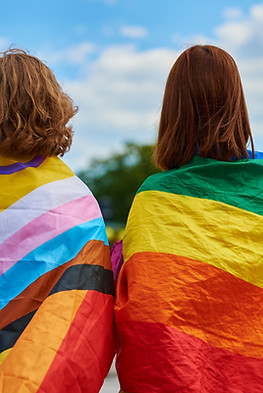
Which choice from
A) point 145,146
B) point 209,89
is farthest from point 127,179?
point 209,89

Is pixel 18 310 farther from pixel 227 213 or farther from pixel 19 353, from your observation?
pixel 227 213

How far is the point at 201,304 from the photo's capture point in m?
2.54

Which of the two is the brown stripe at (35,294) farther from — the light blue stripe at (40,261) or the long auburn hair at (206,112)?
the long auburn hair at (206,112)

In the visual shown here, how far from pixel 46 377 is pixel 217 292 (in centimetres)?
81

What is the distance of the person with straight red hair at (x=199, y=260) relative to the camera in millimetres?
2490

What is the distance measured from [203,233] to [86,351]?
0.73m

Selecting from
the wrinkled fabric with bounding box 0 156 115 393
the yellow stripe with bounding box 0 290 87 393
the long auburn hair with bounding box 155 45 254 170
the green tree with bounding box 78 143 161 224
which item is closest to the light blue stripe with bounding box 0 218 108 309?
the wrinkled fabric with bounding box 0 156 115 393

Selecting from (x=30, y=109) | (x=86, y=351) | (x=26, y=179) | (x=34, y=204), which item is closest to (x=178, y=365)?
(x=86, y=351)

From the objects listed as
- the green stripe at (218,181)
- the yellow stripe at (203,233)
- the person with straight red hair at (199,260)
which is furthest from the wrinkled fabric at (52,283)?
the green stripe at (218,181)

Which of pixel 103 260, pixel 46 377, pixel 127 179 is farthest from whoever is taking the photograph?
pixel 127 179

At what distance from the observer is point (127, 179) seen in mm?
58094

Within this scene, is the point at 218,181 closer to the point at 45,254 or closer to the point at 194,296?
the point at 194,296

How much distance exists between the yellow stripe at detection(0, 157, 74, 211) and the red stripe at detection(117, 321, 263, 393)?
31.1 inches

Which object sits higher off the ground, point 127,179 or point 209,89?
point 209,89
